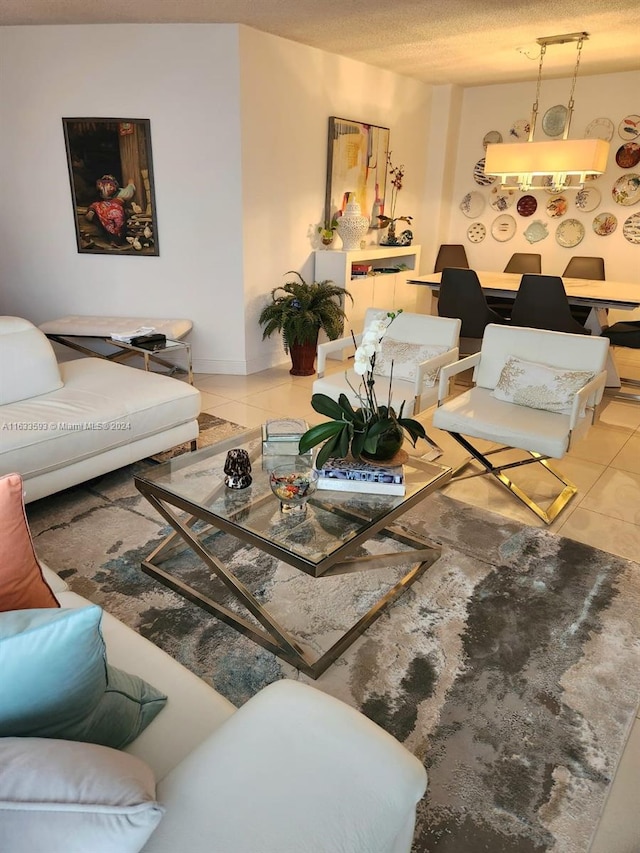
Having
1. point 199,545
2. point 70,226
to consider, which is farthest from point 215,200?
point 199,545

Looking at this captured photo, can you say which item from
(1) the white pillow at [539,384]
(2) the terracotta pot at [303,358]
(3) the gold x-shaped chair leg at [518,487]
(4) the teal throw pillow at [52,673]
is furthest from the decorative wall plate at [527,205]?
(4) the teal throw pillow at [52,673]

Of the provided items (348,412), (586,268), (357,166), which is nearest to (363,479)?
(348,412)

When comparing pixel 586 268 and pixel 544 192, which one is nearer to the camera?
pixel 586 268

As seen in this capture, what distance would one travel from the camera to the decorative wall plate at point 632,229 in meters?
5.96

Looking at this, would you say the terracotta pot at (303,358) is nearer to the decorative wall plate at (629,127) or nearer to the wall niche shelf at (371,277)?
the wall niche shelf at (371,277)

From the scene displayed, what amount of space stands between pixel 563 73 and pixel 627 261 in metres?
1.99

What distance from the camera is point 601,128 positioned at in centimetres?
591

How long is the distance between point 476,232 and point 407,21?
3.18m

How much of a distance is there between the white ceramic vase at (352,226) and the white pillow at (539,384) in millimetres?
2693

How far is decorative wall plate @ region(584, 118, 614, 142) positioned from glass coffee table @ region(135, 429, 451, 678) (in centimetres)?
529

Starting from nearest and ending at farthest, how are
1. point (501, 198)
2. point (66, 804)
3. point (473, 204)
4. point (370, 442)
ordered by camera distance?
point (66, 804) → point (370, 442) → point (501, 198) → point (473, 204)

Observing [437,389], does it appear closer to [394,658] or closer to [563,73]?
[394,658]

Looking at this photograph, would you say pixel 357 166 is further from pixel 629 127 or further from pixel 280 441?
pixel 280 441

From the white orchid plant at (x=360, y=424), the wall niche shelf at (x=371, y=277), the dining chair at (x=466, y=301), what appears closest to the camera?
the white orchid plant at (x=360, y=424)
